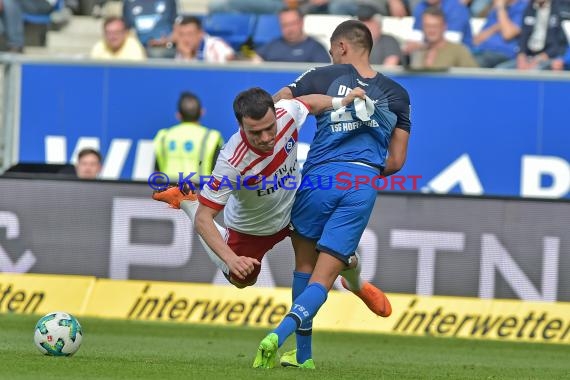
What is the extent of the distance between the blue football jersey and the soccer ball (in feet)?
6.74

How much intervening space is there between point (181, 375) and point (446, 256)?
6.21 meters

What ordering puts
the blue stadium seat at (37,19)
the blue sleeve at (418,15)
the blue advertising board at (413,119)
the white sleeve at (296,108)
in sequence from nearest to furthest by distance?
the white sleeve at (296,108)
the blue advertising board at (413,119)
the blue sleeve at (418,15)
the blue stadium seat at (37,19)

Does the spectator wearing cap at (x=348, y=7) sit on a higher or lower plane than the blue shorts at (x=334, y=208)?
higher

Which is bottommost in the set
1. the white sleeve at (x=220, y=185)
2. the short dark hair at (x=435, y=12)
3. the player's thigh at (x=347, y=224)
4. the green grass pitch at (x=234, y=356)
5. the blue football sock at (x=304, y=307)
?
the green grass pitch at (x=234, y=356)

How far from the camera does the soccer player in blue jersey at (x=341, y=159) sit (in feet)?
31.0

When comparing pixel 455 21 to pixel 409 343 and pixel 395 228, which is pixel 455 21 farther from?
pixel 409 343

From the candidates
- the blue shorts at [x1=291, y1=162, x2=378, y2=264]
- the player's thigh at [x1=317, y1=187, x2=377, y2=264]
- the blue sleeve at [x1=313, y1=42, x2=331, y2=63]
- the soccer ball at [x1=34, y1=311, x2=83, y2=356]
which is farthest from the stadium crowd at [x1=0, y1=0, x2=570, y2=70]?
the soccer ball at [x1=34, y1=311, x2=83, y2=356]

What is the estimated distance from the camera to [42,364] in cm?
893

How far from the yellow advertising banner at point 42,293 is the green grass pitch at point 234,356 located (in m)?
0.36

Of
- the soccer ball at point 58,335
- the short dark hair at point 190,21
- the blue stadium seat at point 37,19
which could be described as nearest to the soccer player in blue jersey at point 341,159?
the soccer ball at point 58,335

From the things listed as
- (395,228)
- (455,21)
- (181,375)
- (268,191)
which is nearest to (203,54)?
(455,21)

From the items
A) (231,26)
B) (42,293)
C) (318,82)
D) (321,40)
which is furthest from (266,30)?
(318,82)

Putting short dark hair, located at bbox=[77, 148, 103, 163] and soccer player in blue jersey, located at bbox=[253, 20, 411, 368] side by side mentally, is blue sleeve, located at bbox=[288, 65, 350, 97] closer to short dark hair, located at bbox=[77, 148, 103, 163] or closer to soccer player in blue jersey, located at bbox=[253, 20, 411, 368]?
soccer player in blue jersey, located at bbox=[253, 20, 411, 368]

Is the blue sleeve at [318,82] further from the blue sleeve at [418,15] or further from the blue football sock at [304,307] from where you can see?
the blue sleeve at [418,15]
